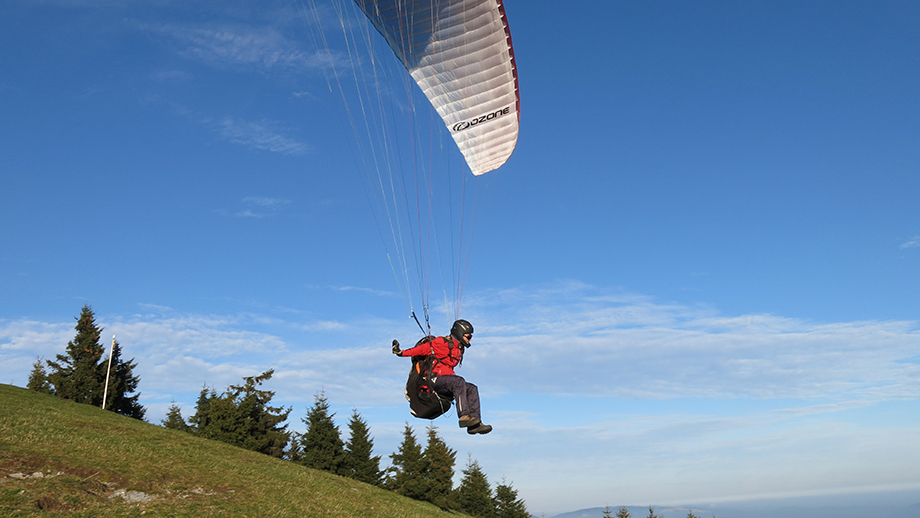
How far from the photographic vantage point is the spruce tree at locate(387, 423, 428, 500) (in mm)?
35750

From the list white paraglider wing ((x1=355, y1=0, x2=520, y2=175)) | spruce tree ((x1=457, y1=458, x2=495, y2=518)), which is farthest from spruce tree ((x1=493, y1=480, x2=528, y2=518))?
white paraglider wing ((x1=355, y1=0, x2=520, y2=175))

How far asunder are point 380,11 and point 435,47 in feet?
4.63

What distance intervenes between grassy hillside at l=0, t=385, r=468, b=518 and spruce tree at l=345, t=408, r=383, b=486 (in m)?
14.6

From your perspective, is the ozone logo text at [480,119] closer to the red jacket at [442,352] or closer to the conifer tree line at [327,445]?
the red jacket at [442,352]

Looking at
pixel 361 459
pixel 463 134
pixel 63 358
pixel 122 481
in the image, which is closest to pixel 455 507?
pixel 361 459

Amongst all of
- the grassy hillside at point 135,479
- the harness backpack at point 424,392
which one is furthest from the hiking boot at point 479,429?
the grassy hillside at point 135,479

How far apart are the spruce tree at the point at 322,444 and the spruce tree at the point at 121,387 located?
36.3 feet

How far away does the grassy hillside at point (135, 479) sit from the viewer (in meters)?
10.9

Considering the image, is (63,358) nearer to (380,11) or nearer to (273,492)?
(273,492)

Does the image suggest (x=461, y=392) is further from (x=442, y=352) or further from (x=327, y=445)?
(x=327, y=445)

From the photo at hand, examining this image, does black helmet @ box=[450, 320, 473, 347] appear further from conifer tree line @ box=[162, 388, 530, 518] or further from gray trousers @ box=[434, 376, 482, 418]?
conifer tree line @ box=[162, 388, 530, 518]

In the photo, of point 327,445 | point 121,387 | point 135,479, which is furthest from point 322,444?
point 135,479

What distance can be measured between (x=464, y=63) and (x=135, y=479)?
1183cm

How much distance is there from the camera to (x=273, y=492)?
52.9 ft
